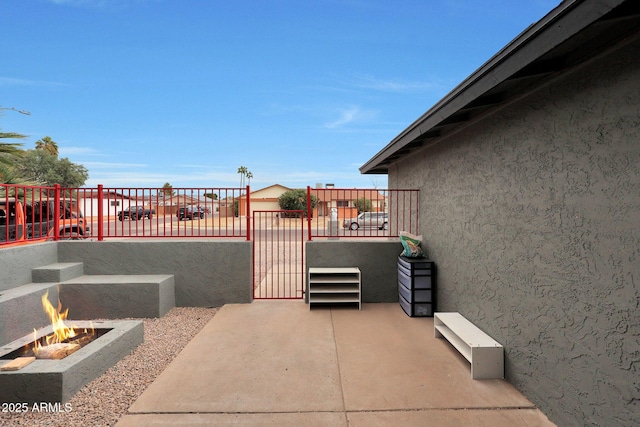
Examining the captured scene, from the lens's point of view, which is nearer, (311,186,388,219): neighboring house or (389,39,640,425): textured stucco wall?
(389,39,640,425): textured stucco wall

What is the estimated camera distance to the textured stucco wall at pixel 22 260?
4586mm

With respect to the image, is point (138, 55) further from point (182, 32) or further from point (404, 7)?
point (404, 7)

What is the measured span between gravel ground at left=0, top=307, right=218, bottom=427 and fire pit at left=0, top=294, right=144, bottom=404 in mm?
113

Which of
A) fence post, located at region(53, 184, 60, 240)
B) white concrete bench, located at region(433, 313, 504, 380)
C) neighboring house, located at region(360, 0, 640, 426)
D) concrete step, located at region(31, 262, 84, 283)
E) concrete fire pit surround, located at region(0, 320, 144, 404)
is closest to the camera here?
neighboring house, located at region(360, 0, 640, 426)

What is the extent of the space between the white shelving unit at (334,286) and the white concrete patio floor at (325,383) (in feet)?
2.64

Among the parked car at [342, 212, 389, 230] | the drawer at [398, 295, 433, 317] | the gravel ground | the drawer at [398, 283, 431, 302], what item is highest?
the parked car at [342, 212, 389, 230]

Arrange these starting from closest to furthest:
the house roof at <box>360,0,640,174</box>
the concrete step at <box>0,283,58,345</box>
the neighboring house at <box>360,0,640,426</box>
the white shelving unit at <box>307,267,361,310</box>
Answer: the house roof at <box>360,0,640,174</box>, the neighboring house at <box>360,0,640,426</box>, the concrete step at <box>0,283,58,345</box>, the white shelving unit at <box>307,267,361,310</box>

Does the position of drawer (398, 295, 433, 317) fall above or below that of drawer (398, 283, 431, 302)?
below

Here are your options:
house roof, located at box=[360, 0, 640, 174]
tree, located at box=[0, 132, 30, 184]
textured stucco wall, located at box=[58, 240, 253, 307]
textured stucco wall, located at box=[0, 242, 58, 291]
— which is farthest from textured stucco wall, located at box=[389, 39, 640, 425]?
tree, located at box=[0, 132, 30, 184]

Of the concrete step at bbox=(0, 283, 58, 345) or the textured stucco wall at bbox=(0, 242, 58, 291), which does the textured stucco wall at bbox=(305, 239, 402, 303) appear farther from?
the textured stucco wall at bbox=(0, 242, 58, 291)

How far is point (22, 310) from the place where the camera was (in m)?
4.32

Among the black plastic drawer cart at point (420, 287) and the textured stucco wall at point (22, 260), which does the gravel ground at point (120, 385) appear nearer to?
the textured stucco wall at point (22, 260)

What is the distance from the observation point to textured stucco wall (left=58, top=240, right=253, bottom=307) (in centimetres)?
567

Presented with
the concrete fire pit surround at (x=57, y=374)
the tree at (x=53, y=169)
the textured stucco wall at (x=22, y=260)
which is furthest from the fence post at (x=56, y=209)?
the tree at (x=53, y=169)
